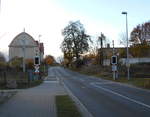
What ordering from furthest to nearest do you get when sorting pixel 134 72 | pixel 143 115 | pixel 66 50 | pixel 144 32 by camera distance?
1. pixel 66 50
2. pixel 144 32
3. pixel 134 72
4. pixel 143 115

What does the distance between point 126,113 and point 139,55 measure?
274 feet

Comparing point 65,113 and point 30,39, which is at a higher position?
point 30,39

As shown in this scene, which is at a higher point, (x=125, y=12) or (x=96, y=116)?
(x=125, y=12)

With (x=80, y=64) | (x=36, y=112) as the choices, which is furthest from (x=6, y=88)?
(x=80, y=64)

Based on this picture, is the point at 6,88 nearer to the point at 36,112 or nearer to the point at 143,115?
the point at 36,112

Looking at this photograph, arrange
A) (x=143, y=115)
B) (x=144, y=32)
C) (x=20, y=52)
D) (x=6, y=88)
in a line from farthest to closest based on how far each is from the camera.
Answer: (x=20, y=52), (x=144, y=32), (x=6, y=88), (x=143, y=115)

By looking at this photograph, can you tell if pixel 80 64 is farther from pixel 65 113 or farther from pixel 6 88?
pixel 65 113

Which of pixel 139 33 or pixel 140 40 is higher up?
pixel 139 33

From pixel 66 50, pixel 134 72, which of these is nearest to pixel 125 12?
pixel 134 72

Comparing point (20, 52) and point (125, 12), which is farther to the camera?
point (20, 52)

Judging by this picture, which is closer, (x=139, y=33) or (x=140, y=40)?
(x=140, y=40)

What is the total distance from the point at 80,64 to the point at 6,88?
74.6m

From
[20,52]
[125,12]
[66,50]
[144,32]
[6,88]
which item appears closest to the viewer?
[6,88]

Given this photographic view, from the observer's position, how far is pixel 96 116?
13086 mm
